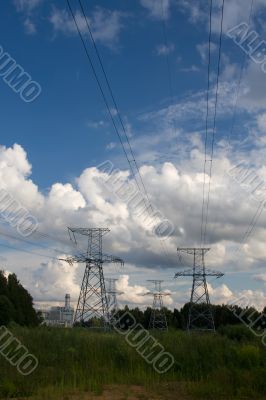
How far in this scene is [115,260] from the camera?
145ft

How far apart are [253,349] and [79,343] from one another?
23.9 feet

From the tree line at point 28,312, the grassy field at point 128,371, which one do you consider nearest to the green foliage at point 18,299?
the tree line at point 28,312

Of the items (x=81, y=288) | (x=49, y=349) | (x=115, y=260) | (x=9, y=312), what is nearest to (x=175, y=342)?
(x=49, y=349)

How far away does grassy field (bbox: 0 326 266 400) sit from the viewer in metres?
14.3

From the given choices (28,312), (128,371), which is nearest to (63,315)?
(28,312)

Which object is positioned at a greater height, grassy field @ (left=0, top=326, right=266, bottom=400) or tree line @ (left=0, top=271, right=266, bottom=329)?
tree line @ (left=0, top=271, right=266, bottom=329)

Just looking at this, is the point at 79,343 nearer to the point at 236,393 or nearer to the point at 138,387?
the point at 138,387

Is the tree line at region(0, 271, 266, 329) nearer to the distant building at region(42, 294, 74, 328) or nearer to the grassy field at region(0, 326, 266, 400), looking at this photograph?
the distant building at region(42, 294, 74, 328)

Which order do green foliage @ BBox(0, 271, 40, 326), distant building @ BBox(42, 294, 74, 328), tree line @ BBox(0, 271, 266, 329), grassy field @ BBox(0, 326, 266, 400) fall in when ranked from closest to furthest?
grassy field @ BBox(0, 326, 266, 400) < tree line @ BBox(0, 271, 266, 329) < green foliage @ BBox(0, 271, 40, 326) < distant building @ BBox(42, 294, 74, 328)

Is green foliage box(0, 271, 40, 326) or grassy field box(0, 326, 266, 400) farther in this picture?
green foliage box(0, 271, 40, 326)

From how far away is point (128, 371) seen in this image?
18562mm

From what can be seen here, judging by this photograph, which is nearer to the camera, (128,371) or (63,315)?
(128,371)

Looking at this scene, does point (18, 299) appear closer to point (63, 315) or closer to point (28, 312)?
point (28, 312)

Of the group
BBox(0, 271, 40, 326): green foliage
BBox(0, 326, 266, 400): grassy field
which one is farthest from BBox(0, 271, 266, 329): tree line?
BBox(0, 326, 266, 400): grassy field
